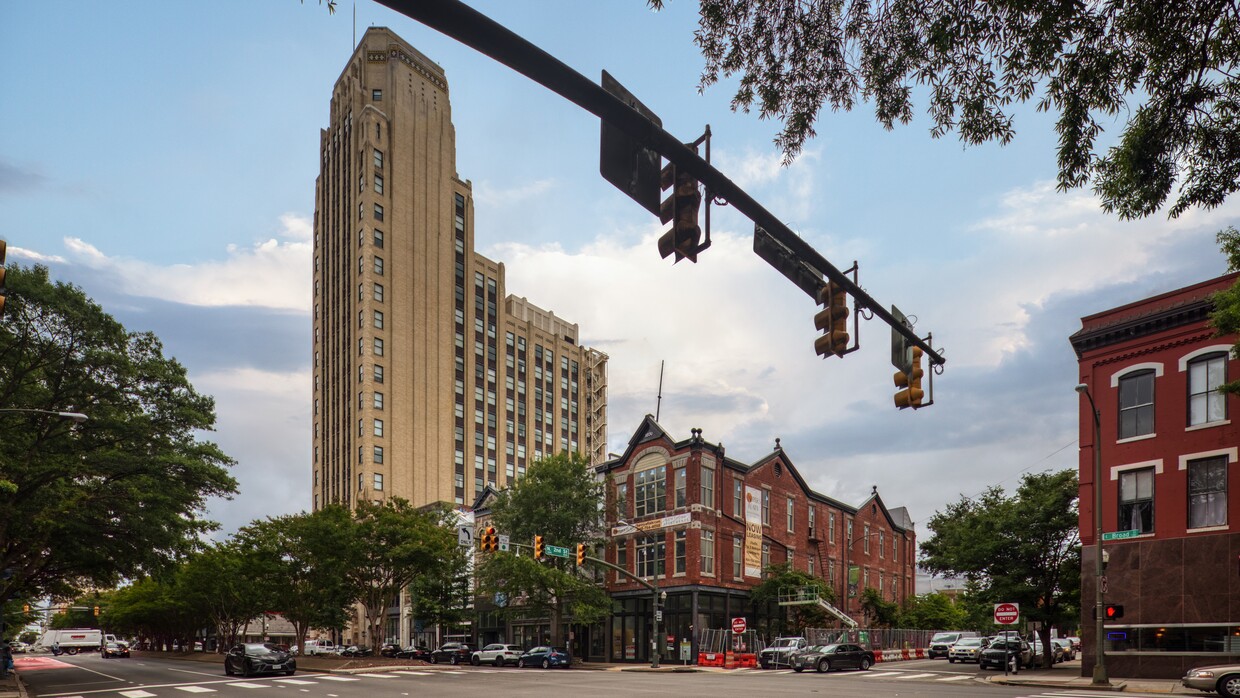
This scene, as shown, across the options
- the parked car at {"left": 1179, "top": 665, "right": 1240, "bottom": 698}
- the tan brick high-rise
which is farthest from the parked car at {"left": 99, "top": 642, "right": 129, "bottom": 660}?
the parked car at {"left": 1179, "top": 665, "right": 1240, "bottom": 698}

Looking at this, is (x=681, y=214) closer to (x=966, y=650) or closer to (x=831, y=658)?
(x=831, y=658)

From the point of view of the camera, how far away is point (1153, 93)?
35.5ft

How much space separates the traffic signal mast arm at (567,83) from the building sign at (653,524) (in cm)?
4856

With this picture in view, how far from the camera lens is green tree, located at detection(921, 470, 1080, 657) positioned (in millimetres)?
41094

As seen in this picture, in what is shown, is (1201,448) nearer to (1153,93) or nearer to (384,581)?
(1153,93)

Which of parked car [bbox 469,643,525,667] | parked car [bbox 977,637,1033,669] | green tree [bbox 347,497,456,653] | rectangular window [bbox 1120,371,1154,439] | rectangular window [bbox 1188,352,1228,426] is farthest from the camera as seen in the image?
parked car [bbox 469,643,525,667]

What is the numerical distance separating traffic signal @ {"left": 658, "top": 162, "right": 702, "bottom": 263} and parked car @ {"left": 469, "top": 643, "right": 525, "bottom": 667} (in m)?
50.9

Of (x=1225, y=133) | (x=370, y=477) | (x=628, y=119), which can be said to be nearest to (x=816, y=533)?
(x=370, y=477)

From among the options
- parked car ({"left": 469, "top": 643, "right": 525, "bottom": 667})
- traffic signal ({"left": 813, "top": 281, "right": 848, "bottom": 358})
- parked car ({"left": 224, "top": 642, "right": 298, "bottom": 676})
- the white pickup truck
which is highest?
traffic signal ({"left": 813, "top": 281, "right": 848, "bottom": 358})

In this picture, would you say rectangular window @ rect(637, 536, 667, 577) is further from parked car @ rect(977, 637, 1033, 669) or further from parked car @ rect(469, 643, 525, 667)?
parked car @ rect(977, 637, 1033, 669)

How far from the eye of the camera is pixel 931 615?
85062 mm

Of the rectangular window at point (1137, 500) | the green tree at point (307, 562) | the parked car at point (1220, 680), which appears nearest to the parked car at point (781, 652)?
the rectangular window at point (1137, 500)

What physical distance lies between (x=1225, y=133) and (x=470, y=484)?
10269 centimetres

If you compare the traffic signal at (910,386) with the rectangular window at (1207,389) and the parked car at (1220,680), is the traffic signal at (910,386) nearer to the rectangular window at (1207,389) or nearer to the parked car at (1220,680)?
the parked car at (1220,680)
